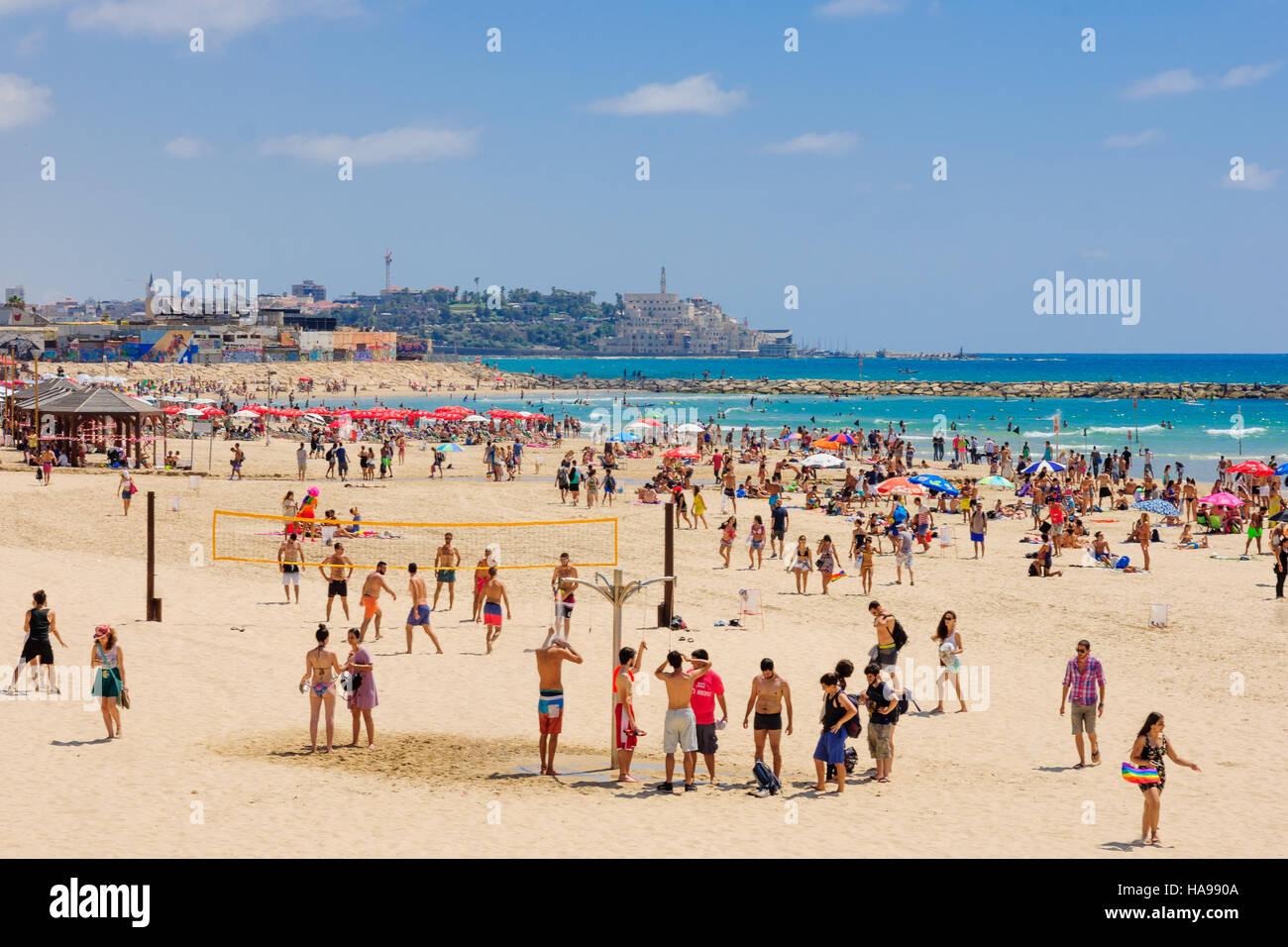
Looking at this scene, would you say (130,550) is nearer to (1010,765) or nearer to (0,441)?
(1010,765)

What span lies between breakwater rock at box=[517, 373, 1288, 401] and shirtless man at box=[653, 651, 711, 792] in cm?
10268

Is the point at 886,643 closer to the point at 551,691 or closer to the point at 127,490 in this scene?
the point at 551,691

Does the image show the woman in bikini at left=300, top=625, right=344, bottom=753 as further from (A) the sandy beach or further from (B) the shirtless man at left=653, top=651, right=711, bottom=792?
(B) the shirtless man at left=653, top=651, right=711, bottom=792

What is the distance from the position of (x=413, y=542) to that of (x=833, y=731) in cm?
1399

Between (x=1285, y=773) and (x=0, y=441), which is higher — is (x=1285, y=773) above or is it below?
below

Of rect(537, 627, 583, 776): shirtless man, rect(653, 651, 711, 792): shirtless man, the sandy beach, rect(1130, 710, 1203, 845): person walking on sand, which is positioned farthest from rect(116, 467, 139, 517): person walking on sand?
rect(1130, 710, 1203, 845): person walking on sand

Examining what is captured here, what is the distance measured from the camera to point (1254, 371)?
185250 mm

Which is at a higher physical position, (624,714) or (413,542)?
(413,542)

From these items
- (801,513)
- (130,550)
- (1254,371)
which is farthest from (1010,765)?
(1254,371)

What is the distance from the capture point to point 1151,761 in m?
8.42

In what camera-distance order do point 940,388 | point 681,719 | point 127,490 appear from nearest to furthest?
point 681,719, point 127,490, point 940,388

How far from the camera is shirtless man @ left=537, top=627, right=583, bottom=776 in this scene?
9.80 metres

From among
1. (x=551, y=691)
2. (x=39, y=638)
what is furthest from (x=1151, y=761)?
(x=39, y=638)

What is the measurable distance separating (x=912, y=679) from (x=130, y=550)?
13.8 metres
